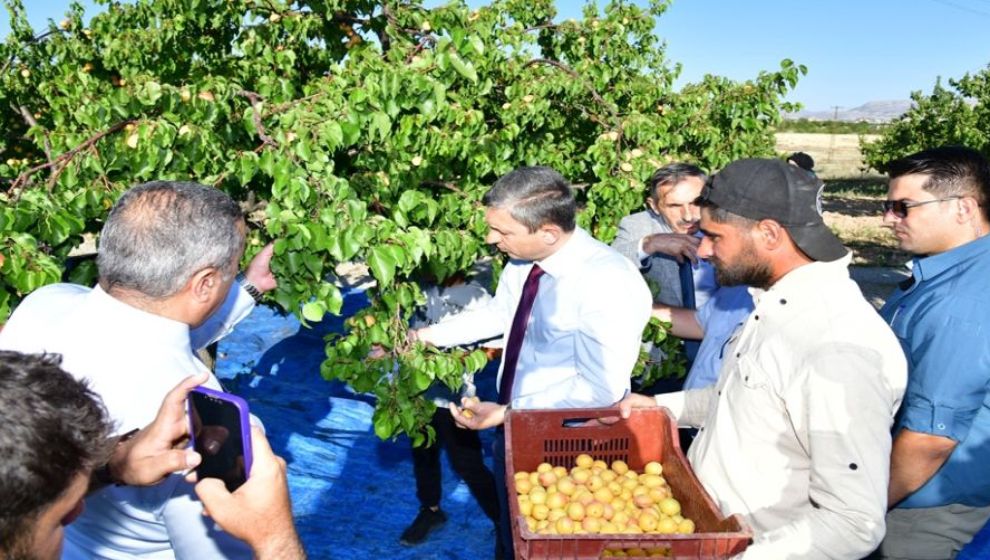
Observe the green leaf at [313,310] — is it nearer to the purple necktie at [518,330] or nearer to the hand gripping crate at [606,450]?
the hand gripping crate at [606,450]

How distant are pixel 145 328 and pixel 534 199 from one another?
166cm

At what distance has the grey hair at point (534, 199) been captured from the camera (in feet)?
9.78

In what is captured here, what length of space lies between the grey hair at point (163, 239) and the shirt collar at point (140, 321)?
48mm

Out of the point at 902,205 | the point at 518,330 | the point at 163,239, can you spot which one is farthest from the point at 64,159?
the point at 902,205

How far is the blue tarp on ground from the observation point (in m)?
4.32

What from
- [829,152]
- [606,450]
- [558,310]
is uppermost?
[558,310]

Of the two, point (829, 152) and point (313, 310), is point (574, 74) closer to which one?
point (313, 310)

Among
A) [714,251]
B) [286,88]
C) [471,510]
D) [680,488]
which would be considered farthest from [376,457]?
[714,251]

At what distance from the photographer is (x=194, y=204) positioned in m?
1.88

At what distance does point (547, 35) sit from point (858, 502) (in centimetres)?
521

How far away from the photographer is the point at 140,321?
1.76 meters

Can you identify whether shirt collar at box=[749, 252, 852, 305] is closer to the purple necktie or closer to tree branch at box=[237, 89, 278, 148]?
the purple necktie

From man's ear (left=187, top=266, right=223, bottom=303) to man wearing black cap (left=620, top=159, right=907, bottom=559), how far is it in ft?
4.79

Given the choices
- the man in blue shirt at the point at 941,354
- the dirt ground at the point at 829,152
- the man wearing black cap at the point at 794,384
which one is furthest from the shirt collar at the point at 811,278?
the dirt ground at the point at 829,152
